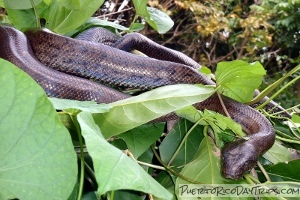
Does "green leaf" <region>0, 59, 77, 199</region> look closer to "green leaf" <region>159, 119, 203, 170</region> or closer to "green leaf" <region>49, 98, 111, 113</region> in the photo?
"green leaf" <region>49, 98, 111, 113</region>

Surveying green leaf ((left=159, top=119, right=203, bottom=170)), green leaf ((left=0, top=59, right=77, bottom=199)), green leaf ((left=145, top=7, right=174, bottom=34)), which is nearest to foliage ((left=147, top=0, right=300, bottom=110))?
green leaf ((left=145, top=7, right=174, bottom=34))

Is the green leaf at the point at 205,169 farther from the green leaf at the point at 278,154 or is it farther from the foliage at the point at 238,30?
the foliage at the point at 238,30

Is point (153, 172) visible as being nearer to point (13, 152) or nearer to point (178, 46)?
point (13, 152)

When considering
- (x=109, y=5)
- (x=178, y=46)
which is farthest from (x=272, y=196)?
(x=178, y=46)

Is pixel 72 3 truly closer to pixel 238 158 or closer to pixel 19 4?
pixel 19 4

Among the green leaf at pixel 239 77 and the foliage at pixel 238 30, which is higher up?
the green leaf at pixel 239 77

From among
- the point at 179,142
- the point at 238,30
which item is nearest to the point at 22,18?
the point at 179,142

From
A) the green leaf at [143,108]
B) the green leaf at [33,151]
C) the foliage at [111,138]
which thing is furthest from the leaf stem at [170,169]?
the green leaf at [33,151]
